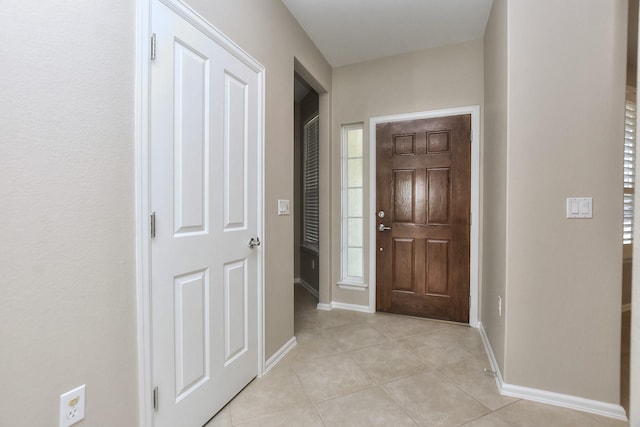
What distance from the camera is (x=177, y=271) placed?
1.39m

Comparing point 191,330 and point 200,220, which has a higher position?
point 200,220

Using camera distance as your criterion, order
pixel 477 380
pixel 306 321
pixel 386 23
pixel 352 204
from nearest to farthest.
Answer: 1. pixel 477 380
2. pixel 386 23
3. pixel 306 321
4. pixel 352 204

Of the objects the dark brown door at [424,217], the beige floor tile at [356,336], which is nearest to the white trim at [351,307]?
the dark brown door at [424,217]

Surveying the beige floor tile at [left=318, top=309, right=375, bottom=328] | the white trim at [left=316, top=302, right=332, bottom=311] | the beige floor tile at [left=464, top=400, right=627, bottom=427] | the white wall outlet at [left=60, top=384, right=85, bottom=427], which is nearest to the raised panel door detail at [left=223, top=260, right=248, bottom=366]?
the white wall outlet at [left=60, top=384, right=85, bottom=427]

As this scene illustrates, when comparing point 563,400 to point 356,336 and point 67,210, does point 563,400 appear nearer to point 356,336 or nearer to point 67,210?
point 356,336

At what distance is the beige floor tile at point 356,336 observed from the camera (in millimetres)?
2479

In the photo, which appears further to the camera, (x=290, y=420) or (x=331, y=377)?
(x=331, y=377)

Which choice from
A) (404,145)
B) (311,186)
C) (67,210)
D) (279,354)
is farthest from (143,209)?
(311,186)

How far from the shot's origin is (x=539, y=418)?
1604mm

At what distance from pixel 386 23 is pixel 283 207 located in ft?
6.06

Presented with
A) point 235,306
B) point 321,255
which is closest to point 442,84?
point 321,255

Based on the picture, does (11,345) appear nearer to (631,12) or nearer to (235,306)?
(235,306)

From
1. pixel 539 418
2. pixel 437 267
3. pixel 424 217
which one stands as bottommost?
pixel 539 418

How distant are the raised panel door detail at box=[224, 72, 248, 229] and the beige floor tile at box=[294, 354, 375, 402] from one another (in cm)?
110
